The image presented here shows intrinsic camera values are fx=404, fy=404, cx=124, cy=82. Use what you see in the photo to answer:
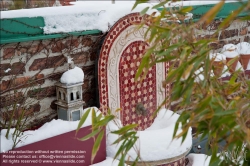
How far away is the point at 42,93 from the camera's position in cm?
345

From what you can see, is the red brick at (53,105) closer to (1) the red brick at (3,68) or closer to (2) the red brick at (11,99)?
(2) the red brick at (11,99)

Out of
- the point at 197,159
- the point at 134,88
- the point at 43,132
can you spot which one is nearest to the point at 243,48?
the point at 197,159

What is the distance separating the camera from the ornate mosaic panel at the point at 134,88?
3951mm

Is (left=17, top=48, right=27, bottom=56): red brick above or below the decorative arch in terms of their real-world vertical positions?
above

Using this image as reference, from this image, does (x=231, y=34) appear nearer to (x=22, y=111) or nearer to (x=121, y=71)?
(x=121, y=71)

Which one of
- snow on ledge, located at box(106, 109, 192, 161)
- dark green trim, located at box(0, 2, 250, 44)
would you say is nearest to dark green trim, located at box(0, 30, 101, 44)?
dark green trim, located at box(0, 2, 250, 44)

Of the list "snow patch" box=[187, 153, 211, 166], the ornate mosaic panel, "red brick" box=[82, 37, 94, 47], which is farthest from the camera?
"snow patch" box=[187, 153, 211, 166]

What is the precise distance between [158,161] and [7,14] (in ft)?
5.91

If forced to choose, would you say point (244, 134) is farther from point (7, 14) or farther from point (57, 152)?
point (7, 14)

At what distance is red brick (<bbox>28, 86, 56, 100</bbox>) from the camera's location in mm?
3383

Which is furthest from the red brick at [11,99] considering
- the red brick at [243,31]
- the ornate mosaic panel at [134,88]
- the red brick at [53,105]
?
the red brick at [243,31]

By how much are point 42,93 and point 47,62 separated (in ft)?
0.88

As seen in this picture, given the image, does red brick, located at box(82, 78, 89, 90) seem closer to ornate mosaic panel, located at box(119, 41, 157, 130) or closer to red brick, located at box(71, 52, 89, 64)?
red brick, located at box(71, 52, 89, 64)

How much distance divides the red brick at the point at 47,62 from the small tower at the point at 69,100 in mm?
155
